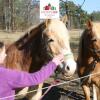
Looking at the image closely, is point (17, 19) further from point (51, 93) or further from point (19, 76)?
point (19, 76)

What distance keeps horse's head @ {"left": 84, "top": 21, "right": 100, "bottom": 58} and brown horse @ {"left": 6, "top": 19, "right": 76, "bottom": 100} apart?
1.59 metres

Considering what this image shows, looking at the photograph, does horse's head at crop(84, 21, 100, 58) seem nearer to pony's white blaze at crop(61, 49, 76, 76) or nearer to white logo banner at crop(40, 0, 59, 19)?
white logo banner at crop(40, 0, 59, 19)

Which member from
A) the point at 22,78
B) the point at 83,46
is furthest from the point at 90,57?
the point at 22,78

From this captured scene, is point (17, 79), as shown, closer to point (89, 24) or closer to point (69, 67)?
point (69, 67)

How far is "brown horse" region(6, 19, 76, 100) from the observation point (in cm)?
427

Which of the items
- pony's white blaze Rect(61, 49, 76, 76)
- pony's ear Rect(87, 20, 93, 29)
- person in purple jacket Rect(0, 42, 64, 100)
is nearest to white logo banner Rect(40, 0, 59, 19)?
pony's ear Rect(87, 20, 93, 29)

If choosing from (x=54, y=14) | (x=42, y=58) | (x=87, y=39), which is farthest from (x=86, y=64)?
(x=42, y=58)

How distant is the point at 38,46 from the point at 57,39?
1.41ft

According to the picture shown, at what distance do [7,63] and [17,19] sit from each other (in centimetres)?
2842

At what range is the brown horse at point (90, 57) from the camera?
235 inches

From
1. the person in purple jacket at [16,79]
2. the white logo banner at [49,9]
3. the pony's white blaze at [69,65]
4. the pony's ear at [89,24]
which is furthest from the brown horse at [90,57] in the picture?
the person in purple jacket at [16,79]

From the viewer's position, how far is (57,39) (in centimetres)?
426

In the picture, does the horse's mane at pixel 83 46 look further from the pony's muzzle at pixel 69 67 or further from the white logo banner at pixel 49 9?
the pony's muzzle at pixel 69 67

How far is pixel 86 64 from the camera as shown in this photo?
646 cm
